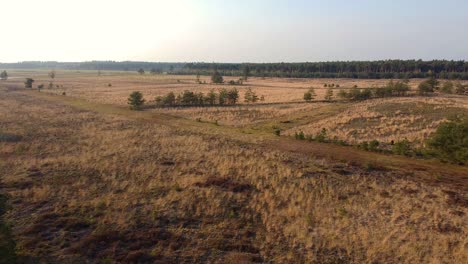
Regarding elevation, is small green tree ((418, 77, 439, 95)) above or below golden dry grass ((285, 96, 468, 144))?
above

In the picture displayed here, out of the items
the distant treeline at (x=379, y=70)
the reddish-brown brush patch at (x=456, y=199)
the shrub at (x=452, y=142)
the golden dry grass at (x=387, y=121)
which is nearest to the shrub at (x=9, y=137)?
the golden dry grass at (x=387, y=121)

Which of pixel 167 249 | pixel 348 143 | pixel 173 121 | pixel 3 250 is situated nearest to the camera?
pixel 3 250

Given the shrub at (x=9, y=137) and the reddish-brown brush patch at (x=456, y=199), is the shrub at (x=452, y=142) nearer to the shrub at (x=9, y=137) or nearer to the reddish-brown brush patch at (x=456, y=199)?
the reddish-brown brush patch at (x=456, y=199)

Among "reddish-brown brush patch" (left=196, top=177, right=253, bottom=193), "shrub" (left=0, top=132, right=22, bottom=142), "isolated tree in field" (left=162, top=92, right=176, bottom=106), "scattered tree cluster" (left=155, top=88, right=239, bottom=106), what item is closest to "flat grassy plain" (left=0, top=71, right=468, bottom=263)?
"reddish-brown brush patch" (left=196, top=177, right=253, bottom=193)

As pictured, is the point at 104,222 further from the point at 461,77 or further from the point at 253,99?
the point at 461,77

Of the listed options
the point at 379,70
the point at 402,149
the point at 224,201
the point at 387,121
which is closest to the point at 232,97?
the point at 387,121

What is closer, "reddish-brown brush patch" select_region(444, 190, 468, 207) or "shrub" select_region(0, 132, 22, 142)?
"reddish-brown brush patch" select_region(444, 190, 468, 207)

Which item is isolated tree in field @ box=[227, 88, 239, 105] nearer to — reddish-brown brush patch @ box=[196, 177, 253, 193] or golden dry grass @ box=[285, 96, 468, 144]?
golden dry grass @ box=[285, 96, 468, 144]

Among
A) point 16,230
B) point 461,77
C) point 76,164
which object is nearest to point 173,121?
point 76,164
